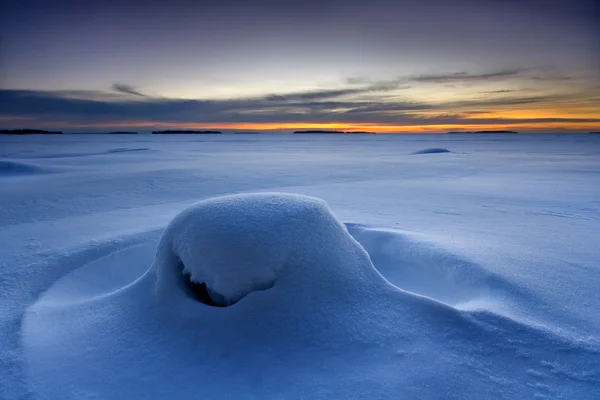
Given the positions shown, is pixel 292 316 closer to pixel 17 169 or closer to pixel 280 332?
pixel 280 332

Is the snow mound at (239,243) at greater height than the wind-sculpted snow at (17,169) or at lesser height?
greater

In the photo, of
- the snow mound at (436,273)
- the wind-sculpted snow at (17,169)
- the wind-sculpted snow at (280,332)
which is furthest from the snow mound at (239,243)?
the wind-sculpted snow at (17,169)

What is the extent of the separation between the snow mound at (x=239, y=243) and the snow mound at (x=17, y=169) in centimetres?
1054

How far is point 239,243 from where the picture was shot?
2.04m

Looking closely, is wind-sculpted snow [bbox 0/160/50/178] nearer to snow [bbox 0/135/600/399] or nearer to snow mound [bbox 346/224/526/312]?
snow [bbox 0/135/600/399]

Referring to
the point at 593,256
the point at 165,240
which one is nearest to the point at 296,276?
the point at 165,240

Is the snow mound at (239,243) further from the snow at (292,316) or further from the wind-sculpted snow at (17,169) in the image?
the wind-sculpted snow at (17,169)

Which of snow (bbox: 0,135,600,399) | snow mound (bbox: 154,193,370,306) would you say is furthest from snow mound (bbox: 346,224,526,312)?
snow mound (bbox: 154,193,370,306)

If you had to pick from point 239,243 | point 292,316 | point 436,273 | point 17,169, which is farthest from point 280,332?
point 17,169

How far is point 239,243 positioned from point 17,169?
38.0 feet

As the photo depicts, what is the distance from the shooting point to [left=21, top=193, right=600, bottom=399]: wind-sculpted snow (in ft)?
5.40

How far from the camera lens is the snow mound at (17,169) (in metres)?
10.0

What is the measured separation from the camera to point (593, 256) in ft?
10.6

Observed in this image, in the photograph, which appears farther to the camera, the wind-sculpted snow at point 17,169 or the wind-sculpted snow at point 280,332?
the wind-sculpted snow at point 17,169
